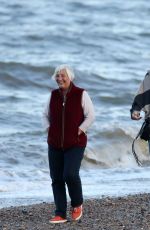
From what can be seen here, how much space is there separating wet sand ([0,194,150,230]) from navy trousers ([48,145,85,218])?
0.20 metres

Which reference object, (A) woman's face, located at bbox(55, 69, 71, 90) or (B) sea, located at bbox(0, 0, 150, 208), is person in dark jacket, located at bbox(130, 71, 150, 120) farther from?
(B) sea, located at bbox(0, 0, 150, 208)

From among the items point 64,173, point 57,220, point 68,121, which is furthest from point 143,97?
point 57,220

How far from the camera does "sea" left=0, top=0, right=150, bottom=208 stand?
40.5 ft

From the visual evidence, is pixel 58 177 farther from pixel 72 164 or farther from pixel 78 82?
pixel 78 82

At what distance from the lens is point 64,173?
838cm

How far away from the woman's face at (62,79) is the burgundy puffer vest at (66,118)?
0.23ft

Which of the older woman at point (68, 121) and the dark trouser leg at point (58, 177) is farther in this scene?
the dark trouser leg at point (58, 177)

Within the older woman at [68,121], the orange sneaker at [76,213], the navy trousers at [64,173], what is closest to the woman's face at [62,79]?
the older woman at [68,121]

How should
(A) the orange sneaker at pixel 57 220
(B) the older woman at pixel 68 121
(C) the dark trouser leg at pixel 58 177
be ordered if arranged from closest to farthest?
(B) the older woman at pixel 68 121 < (C) the dark trouser leg at pixel 58 177 < (A) the orange sneaker at pixel 57 220

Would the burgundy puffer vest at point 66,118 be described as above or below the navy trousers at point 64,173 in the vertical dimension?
above

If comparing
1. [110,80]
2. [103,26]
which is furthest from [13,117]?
[103,26]

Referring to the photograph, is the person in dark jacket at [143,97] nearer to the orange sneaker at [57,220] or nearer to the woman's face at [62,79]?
the woman's face at [62,79]

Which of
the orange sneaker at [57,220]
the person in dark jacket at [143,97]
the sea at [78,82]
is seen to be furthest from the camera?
the sea at [78,82]

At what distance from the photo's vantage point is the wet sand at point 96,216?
835 cm
